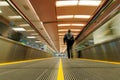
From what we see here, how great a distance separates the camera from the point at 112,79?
1.42 m

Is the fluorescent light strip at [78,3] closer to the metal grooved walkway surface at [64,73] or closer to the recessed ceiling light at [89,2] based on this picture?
the recessed ceiling light at [89,2]

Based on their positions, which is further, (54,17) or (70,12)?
(54,17)

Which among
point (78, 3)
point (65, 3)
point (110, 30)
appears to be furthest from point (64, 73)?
point (78, 3)

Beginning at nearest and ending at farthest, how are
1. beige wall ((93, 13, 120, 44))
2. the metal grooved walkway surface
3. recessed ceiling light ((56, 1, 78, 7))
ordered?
the metal grooved walkway surface, beige wall ((93, 13, 120, 44)), recessed ceiling light ((56, 1, 78, 7))

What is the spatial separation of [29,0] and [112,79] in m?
6.93

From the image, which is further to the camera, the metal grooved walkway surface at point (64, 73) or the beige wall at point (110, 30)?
the beige wall at point (110, 30)

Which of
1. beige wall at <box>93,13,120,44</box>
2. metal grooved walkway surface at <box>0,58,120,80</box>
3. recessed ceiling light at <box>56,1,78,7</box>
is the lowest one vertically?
metal grooved walkway surface at <box>0,58,120,80</box>

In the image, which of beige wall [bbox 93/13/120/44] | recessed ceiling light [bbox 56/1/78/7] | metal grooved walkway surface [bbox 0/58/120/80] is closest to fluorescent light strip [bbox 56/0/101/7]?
recessed ceiling light [bbox 56/1/78/7]

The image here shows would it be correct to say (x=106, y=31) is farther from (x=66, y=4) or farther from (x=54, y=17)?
(x=54, y=17)

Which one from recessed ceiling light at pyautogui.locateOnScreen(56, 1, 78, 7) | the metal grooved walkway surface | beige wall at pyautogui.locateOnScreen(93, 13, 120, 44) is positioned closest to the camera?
the metal grooved walkway surface

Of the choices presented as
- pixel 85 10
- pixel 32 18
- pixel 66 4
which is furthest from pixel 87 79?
pixel 32 18

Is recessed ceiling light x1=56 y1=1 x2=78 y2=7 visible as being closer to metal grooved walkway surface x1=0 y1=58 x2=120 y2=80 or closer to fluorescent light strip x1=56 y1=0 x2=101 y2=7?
fluorescent light strip x1=56 y1=0 x2=101 y2=7

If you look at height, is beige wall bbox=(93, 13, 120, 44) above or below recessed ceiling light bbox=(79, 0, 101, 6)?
below

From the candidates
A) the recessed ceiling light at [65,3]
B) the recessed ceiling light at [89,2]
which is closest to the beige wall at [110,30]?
the recessed ceiling light at [89,2]
